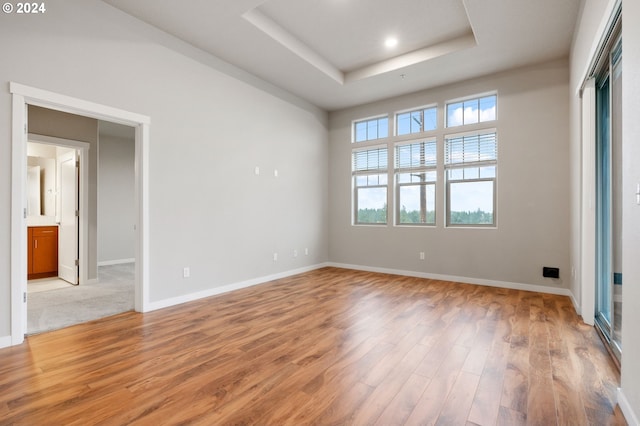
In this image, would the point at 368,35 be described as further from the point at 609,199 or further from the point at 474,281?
the point at 474,281

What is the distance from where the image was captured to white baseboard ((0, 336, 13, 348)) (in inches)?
99.7

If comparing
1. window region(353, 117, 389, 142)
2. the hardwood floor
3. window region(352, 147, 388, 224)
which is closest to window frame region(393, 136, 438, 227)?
window region(352, 147, 388, 224)

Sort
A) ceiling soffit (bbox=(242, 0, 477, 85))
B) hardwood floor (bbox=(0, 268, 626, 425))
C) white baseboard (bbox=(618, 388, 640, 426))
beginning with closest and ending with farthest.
Result: white baseboard (bbox=(618, 388, 640, 426)) < hardwood floor (bbox=(0, 268, 626, 425)) < ceiling soffit (bbox=(242, 0, 477, 85))

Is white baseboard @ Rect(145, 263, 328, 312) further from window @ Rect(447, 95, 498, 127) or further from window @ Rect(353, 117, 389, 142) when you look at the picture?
window @ Rect(447, 95, 498, 127)

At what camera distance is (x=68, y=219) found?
5.11m

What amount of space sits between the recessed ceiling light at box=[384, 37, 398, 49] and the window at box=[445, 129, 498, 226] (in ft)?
5.94

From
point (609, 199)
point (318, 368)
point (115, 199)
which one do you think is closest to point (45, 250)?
point (115, 199)

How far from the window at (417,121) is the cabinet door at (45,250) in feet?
20.8

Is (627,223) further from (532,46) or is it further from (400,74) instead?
(400,74)

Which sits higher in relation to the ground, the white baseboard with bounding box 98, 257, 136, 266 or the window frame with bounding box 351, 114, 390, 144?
the window frame with bounding box 351, 114, 390, 144

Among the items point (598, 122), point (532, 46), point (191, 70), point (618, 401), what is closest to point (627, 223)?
point (618, 401)

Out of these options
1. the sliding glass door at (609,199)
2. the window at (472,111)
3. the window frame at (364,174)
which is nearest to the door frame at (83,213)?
the window frame at (364,174)

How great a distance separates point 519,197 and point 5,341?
602 centimetres

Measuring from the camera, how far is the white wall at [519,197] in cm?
434
